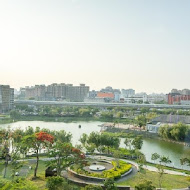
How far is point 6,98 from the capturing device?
47156mm

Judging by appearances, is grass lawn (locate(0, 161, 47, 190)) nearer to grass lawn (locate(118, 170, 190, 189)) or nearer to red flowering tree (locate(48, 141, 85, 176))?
red flowering tree (locate(48, 141, 85, 176))

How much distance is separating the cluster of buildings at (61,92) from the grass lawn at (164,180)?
6641cm

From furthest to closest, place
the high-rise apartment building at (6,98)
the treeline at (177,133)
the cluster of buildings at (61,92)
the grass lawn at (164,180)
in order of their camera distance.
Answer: the cluster of buildings at (61,92), the high-rise apartment building at (6,98), the treeline at (177,133), the grass lawn at (164,180)

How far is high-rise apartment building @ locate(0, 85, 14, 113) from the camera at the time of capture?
1809 inches

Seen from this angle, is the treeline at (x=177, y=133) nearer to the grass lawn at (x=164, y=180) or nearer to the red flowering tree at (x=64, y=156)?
the grass lawn at (x=164, y=180)

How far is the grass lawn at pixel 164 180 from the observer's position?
31.9ft

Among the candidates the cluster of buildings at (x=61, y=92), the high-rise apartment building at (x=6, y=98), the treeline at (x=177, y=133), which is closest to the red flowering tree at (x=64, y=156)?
the treeline at (x=177, y=133)

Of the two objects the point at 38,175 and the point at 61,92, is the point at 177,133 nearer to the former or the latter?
the point at 38,175

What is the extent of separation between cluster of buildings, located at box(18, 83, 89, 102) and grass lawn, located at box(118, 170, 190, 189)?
218 ft

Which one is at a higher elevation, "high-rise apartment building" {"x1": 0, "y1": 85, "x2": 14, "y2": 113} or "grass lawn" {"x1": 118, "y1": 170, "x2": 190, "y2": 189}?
"high-rise apartment building" {"x1": 0, "y1": 85, "x2": 14, "y2": 113}

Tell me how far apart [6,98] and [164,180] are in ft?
137

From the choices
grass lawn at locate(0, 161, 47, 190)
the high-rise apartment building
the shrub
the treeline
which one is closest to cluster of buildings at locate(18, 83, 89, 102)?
the high-rise apartment building

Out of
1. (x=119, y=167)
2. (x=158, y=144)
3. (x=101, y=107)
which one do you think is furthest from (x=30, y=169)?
(x=101, y=107)

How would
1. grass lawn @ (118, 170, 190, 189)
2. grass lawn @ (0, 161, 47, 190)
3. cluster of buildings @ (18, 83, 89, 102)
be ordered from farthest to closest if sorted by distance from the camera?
1. cluster of buildings @ (18, 83, 89, 102)
2. grass lawn @ (118, 170, 190, 189)
3. grass lawn @ (0, 161, 47, 190)
